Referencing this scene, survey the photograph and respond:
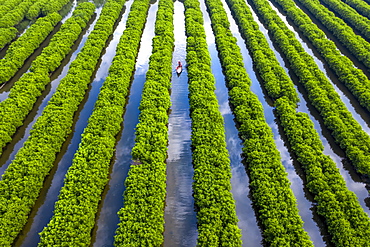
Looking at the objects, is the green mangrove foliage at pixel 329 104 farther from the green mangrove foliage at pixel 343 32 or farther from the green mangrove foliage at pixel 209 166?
the green mangrove foliage at pixel 209 166

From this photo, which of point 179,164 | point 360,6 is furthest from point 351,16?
point 179,164

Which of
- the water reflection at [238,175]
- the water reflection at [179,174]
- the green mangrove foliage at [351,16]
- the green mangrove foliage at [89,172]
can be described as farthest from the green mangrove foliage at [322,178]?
the green mangrove foliage at [351,16]

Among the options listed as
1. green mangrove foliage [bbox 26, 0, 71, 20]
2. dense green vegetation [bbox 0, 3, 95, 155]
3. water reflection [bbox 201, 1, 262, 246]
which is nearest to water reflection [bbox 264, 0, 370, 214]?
water reflection [bbox 201, 1, 262, 246]

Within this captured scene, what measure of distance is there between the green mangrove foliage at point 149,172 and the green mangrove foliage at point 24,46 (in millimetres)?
23899

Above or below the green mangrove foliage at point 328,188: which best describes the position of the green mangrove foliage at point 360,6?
above

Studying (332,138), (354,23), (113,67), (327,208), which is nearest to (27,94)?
(113,67)

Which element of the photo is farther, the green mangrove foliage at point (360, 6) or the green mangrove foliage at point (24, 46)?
the green mangrove foliage at point (360, 6)

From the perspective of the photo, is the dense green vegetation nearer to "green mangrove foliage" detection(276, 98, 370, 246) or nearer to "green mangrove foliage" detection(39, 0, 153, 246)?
"green mangrove foliage" detection(39, 0, 153, 246)

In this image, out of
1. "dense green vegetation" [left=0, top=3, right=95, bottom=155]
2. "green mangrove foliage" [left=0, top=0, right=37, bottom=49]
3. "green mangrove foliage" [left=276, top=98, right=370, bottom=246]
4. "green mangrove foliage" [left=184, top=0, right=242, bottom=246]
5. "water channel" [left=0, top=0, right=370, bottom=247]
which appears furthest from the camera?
"green mangrove foliage" [left=0, top=0, right=37, bottom=49]

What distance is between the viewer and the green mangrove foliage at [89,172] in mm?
23205

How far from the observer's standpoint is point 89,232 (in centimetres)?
2445

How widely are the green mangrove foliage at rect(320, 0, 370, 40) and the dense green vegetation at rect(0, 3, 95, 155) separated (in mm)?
62354

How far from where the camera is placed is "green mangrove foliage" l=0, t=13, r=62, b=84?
1667 inches

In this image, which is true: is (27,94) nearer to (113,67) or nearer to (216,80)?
(113,67)
